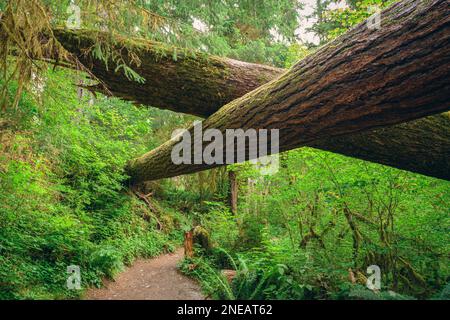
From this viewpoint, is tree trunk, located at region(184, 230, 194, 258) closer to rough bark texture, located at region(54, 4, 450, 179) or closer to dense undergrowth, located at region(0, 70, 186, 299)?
dense undergrowth, located at region(0, 70, 186, 299)

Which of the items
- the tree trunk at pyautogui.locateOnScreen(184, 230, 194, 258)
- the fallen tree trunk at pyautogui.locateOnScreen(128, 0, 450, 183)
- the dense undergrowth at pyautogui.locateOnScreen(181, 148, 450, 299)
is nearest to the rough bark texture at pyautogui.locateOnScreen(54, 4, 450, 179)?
the fallen tree trunk at pyautogui.locateOnScreen(128, 0, 450, 183)

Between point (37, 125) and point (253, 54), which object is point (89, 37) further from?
point (253, 54)

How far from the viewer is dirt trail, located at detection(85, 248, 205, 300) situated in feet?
18.1

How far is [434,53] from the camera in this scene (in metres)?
2.04

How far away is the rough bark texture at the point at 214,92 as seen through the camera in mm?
3660

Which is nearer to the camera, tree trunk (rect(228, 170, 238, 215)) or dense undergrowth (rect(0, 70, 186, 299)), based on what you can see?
dense undergrowth (rect(0, 70, 186, 299))

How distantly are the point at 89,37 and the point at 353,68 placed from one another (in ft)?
10.1

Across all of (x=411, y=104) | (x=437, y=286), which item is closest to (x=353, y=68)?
(x=411, y=104)

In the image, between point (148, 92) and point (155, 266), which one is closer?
point (148, 92)

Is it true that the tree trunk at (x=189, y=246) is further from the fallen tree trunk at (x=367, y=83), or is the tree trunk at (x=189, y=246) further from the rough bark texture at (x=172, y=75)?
the fallen tree trunk at (x=367, y=83)

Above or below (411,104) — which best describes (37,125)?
Answer: above

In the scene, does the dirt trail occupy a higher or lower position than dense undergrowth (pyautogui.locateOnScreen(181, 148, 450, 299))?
lower

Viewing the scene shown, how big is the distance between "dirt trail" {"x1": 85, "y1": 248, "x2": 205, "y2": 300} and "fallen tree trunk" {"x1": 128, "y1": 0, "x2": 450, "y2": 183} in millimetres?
4008
